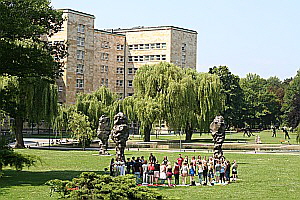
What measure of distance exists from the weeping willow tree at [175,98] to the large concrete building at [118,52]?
33.0 m

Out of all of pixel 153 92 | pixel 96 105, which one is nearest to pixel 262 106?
pixel 153 92

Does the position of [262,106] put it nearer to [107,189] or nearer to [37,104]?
[37,104]

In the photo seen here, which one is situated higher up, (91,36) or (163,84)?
(91,36)

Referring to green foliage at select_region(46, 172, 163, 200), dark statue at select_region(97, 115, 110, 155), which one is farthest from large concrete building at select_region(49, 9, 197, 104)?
green foliage at select_region(46, 172, 163, 200)

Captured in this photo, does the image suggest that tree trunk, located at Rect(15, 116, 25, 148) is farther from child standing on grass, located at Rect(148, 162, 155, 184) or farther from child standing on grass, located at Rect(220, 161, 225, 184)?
child standing on grass, located at Rect(220, 161, 225, 184)

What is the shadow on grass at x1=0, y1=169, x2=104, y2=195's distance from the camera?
26.1m

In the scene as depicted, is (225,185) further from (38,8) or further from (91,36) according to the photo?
(91,36)

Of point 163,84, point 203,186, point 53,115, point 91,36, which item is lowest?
point 203,186

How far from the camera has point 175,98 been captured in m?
63.2

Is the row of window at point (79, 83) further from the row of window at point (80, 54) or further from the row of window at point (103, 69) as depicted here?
the row of window at point (80, 54)

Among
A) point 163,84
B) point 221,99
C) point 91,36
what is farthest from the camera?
point 91,36

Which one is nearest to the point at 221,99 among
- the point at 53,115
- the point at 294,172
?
the point at 53,115

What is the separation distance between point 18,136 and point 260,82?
350 ft

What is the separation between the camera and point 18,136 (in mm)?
54312
